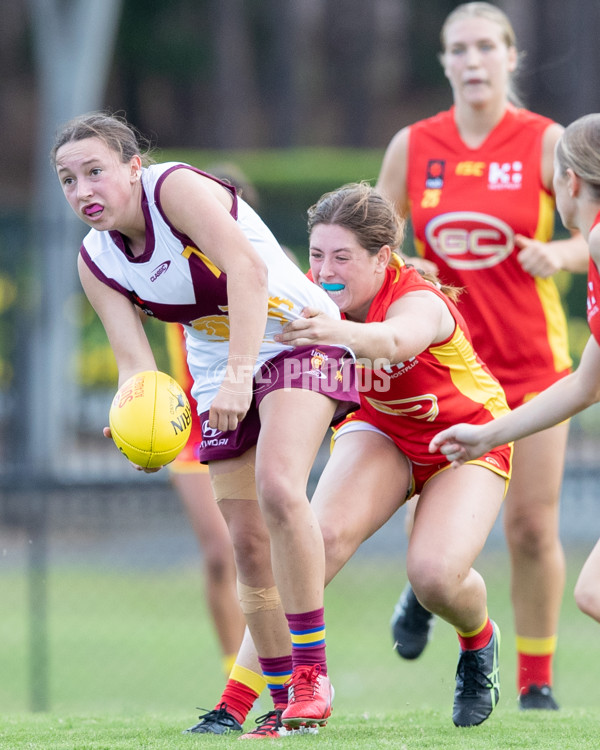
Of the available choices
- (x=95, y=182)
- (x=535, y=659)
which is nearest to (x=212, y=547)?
(x=535, y=659)

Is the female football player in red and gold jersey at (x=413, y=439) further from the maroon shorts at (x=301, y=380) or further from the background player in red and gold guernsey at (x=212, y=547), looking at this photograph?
the background player in red and gold guernsey at (x=212, y=547)

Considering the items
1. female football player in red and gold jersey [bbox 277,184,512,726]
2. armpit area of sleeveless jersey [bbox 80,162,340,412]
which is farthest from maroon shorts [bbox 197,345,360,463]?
female football player in red and gold jersey [bbox 277,184,512,726]

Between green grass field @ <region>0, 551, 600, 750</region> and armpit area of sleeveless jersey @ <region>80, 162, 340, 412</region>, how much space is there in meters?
1.48

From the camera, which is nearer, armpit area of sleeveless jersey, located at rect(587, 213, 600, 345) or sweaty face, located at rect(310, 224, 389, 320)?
armpit area of sleeveless jersey, located at rect(587, 213, 600, 345)

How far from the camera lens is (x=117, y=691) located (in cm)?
819

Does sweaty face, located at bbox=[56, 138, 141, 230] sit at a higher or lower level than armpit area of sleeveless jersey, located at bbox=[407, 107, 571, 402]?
higher

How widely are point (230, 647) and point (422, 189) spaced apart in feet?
7.97

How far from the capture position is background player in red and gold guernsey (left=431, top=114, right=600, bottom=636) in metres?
3.61

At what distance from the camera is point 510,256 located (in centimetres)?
511

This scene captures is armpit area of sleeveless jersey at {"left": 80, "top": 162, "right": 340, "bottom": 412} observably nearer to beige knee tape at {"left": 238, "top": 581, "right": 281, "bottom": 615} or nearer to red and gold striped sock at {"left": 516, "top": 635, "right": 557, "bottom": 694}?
beige knee tape at {"left": 238, "top": 581, "right": 281, "bottom": 615}

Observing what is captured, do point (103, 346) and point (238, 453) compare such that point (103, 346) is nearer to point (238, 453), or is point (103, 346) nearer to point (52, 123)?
point (52, 123)

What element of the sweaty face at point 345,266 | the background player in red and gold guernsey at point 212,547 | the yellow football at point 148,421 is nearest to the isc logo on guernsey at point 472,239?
the sweaty face at point 345,266

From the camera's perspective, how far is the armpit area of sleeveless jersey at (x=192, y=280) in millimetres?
3791

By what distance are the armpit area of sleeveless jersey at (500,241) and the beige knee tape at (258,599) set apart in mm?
1670
